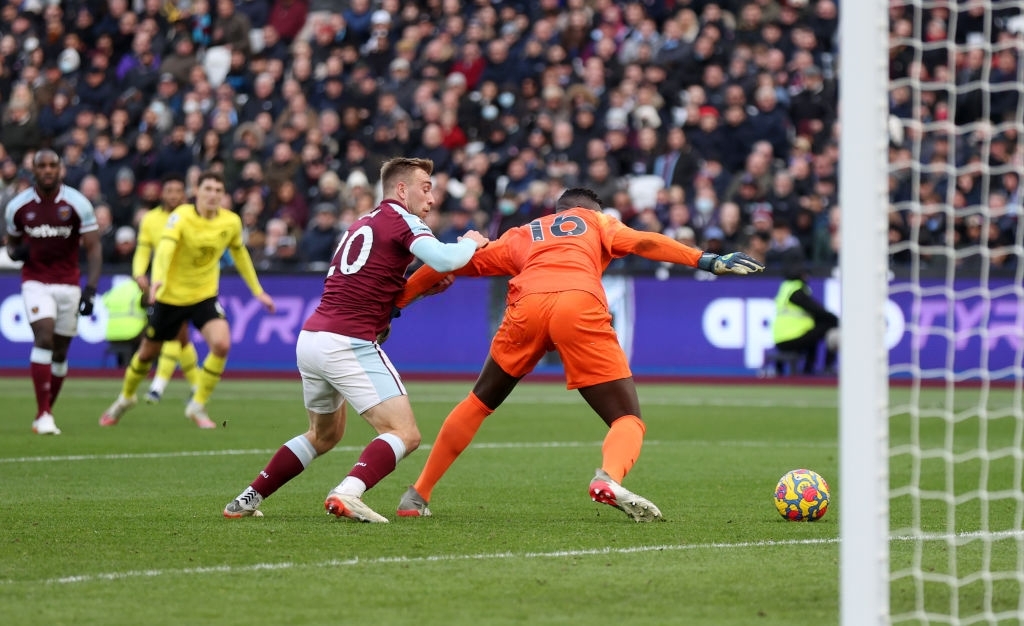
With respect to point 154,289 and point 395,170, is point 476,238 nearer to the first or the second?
point 395,170

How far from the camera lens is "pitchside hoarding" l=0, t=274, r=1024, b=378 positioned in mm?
20578

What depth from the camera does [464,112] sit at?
24.8 m

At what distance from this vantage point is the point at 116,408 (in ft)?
51.0

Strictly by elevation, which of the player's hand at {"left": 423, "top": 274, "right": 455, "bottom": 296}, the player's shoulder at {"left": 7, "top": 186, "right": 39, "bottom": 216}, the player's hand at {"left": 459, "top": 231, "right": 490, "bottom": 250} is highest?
the player's shoulder at {"left": 7, "top": 186, "right": 39, "bottom": 216}

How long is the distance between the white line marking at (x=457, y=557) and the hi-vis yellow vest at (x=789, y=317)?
12.9m

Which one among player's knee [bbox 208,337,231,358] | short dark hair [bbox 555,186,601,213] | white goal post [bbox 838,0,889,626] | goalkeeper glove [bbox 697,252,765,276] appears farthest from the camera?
player's knee [bbox 208,337,231,358]

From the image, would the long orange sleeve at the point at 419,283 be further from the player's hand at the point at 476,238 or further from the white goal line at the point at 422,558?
the white goal line at the point at 422,558

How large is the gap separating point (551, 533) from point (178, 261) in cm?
785

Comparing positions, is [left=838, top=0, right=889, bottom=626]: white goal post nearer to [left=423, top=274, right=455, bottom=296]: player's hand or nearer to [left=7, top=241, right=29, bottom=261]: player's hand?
[left=423, top=274, right=455, bottom=296]: player's hand

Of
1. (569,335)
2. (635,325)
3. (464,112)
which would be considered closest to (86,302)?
(569,335)

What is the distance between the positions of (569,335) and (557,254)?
517 mm

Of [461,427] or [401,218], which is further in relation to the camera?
[461,427]

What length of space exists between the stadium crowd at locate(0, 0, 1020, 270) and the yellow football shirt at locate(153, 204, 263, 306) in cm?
765

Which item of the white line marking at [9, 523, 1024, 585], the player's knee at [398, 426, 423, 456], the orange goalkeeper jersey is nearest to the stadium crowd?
the orange goalkeeper jersey
